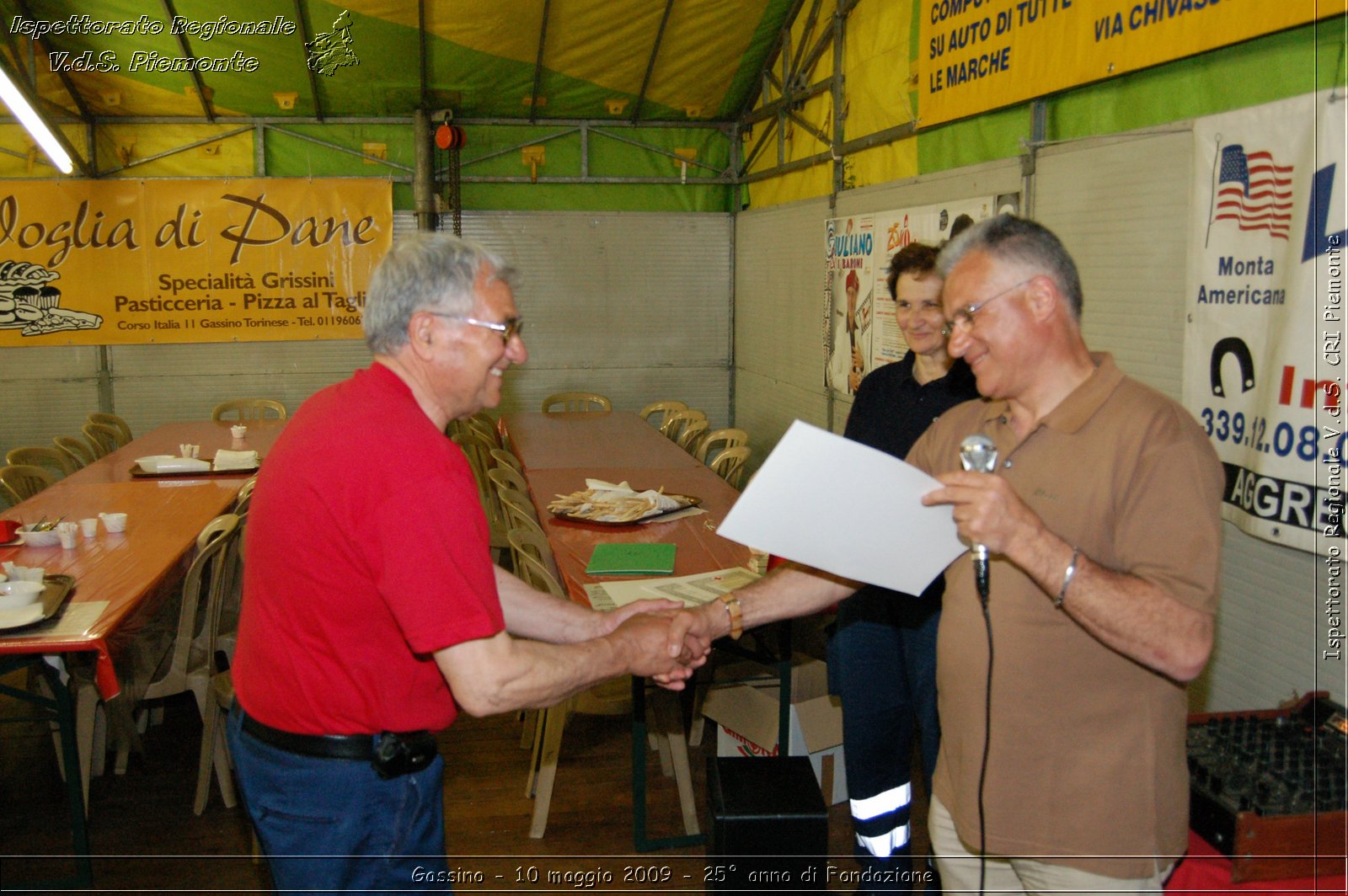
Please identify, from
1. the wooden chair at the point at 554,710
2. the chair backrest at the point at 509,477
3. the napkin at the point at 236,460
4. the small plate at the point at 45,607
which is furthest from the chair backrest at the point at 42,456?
the wooden chair at the point at 554,710

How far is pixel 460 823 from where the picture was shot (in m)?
3.76

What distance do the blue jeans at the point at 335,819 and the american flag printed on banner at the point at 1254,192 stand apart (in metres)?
2.36

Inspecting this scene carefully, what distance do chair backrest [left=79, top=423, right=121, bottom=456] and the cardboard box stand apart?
16.3 ft

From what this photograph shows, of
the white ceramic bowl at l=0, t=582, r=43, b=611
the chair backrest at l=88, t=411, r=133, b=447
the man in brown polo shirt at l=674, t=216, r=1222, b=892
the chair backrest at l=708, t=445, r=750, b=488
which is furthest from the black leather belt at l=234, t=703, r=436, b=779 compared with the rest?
the chair backrest at l=88, t=411, r=133, b=447

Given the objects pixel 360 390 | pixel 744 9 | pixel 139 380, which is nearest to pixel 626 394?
pixel 744 9

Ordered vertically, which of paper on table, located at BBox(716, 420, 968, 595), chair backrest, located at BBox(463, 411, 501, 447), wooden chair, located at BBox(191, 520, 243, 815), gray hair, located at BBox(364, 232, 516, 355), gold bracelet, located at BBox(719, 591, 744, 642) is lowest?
wooden chair, located at BBox(191, 520, 243, 815)

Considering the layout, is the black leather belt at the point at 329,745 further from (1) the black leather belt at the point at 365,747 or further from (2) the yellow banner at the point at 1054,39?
(2) the yellow banner at the point at 1054,39

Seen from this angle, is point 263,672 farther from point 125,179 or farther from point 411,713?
point 125,179

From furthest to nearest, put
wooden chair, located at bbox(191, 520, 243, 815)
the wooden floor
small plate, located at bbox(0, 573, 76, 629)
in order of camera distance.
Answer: wooden chair, located at bbox(191, 520, 243, 815)
the wooden floor
small plate, located at bbox(0, 573, 76, 629)

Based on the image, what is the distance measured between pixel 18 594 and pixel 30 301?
5912 millimetres

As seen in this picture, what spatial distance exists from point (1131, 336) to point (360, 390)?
100 inches

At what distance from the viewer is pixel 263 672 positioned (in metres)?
1.80

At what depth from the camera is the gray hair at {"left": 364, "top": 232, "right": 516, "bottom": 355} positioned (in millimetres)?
1816

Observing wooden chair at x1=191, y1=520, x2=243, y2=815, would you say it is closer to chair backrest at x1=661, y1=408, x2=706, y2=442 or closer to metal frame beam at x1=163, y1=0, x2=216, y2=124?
chair backrest at x1=661, y1=408, x2=706, y2=442
